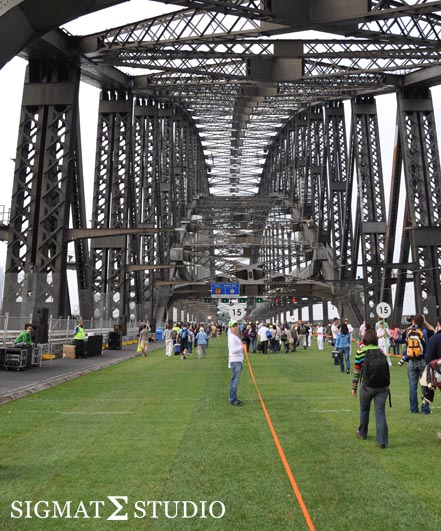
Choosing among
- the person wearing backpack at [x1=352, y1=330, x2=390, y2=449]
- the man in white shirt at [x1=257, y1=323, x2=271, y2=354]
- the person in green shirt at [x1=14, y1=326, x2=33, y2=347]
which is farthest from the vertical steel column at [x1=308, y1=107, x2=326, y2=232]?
the person wearing backpack at [x1=352, y1=330, x2=390, y2=449]

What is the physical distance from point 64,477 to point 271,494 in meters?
2.28

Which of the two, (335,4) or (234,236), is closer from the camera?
(335,4)

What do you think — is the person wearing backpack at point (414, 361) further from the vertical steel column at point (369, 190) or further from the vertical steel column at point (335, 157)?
the vertical steel column at point (335, 157)

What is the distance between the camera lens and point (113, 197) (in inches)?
1417

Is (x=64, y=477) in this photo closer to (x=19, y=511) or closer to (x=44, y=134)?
(x=19, y=511)

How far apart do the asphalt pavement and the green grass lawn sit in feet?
3.44

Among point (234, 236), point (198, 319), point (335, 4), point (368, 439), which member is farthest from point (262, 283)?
point (198, 319)

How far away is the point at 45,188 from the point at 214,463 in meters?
20.4

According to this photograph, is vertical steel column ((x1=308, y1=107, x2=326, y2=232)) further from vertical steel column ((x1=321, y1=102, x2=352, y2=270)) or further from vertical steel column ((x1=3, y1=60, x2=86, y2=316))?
vertical steel column ((x1=3, y1=60, x2=86, y2=316))

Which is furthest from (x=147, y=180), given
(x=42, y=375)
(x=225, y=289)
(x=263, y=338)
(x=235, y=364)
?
(x=235, y=364)

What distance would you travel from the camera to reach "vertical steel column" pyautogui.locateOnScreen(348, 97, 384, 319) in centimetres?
3822

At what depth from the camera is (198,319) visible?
535 feet

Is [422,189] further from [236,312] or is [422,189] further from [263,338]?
[236,312]

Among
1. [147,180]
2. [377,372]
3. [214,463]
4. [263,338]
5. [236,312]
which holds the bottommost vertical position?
[263,338]
